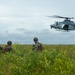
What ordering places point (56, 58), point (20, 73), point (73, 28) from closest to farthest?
point (20, 73) → point (56, 58) → point (73, 28)

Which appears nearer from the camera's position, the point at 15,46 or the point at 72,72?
the point at 72,72

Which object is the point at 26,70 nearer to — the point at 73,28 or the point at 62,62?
the point at 62,62

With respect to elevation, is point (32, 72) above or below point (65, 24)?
below

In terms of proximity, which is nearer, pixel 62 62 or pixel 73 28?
pixel 62 62

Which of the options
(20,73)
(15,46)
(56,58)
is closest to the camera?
(20,73)

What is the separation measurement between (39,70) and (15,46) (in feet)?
37.9

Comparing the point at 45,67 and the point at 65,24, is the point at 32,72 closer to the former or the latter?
the point at 45,67

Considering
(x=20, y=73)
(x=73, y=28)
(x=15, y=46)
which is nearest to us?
(x=20, y=73)

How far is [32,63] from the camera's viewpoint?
11.5 meters

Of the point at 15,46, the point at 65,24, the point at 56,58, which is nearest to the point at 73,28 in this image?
the point at 65,24

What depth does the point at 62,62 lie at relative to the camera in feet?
38.3

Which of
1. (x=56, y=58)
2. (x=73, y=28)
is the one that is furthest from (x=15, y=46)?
(x=73, y=28)

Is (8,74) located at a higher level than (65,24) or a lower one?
lower

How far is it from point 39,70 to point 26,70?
1.43ft
